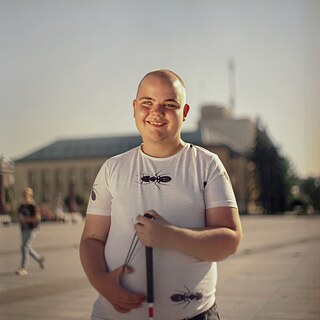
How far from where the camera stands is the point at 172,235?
128 centimetres

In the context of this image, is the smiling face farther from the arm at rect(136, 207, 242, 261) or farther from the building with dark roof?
the building with dark roof

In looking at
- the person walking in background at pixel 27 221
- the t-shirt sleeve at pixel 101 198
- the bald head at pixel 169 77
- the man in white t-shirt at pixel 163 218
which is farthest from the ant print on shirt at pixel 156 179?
the person walking in background at pixel 27 221

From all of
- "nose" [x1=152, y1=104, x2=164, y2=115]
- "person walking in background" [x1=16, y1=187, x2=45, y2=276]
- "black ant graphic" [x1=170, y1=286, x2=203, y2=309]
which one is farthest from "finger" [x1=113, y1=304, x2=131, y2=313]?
"person walking in background" [x1=16, y1=187, x2=45, y2=276]

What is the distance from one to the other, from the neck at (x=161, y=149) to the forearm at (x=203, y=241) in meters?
0.20

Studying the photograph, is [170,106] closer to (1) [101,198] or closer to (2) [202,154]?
(2) [202,154]

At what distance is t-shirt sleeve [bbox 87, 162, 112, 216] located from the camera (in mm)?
1394

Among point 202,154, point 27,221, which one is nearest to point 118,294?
point 202,154

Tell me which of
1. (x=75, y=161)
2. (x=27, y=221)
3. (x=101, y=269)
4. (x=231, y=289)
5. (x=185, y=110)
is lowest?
(x=231, y=289)

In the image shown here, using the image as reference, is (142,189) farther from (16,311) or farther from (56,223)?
(56,223)

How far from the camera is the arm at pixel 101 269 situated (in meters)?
1.33

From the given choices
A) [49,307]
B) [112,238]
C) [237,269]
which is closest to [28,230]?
[49,307]

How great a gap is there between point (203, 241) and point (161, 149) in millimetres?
251

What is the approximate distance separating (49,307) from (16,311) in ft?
0.95

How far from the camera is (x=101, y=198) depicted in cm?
139
